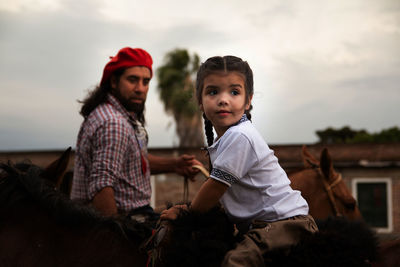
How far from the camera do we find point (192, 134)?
2369 cm

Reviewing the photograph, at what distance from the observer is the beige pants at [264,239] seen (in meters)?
1.91

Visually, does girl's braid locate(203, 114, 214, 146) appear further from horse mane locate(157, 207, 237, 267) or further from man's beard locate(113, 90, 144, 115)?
man's beard locate(113, 90, 144, 115)

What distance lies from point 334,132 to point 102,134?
43174mm

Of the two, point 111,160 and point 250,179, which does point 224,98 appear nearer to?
point 250,179

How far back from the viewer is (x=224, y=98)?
2096 mm

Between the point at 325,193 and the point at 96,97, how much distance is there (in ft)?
8.97

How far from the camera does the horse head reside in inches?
183

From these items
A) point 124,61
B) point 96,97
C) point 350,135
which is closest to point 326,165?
point 124,61

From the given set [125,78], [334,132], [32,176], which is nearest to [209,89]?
[32,176]

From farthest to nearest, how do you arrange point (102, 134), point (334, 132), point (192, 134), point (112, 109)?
point (334, 132)
point (192, 134)
point (112, 109)
point (102, 134)

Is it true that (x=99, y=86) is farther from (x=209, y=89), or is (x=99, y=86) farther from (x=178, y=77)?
(x=178, y=77)

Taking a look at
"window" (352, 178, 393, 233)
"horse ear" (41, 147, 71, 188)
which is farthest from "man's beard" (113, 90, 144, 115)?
"window" (352, 178, 393, 233)

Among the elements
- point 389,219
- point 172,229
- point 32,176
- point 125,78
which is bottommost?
point 389,219

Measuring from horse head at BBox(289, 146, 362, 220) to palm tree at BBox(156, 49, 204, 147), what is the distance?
735 inches
